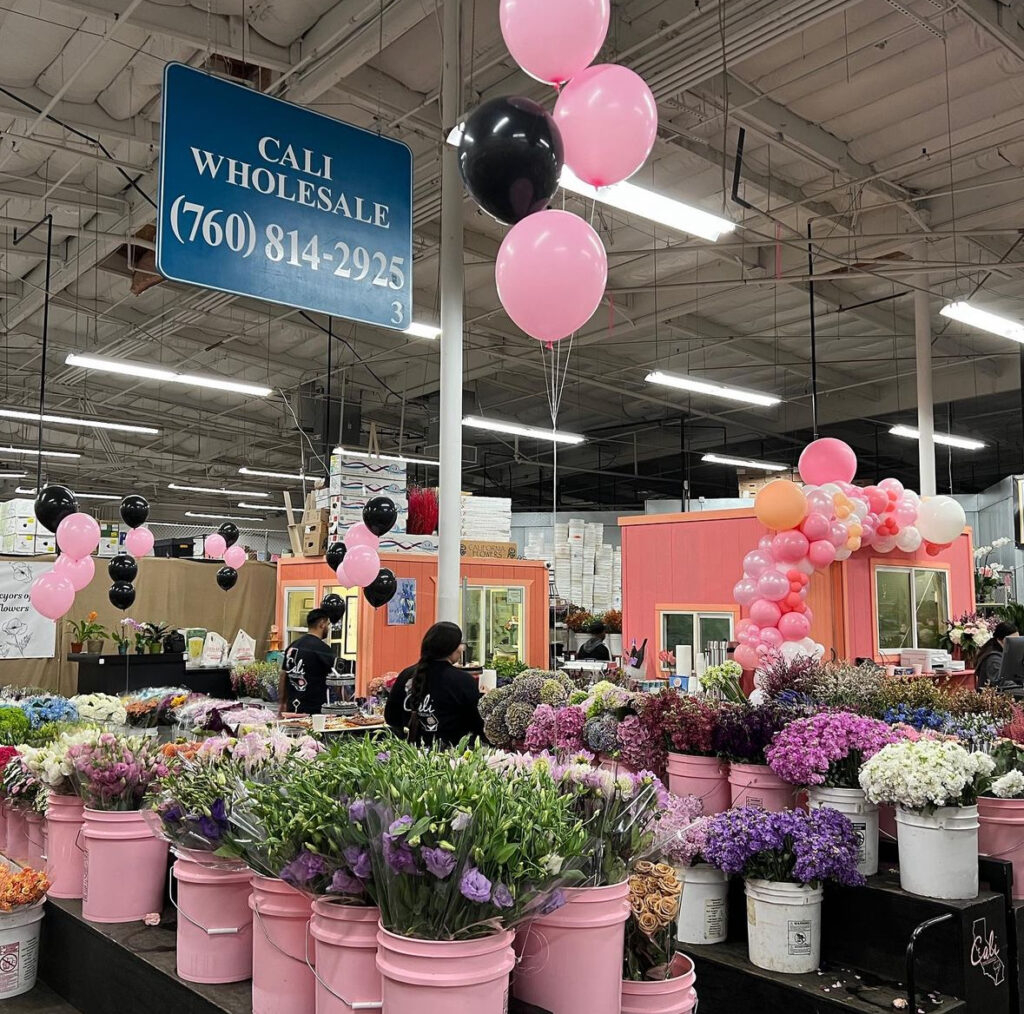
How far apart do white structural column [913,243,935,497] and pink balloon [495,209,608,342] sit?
9.06m

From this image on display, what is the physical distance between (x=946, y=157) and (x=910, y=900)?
847 centimetres

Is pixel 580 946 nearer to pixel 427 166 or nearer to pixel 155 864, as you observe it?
pixel 155 864

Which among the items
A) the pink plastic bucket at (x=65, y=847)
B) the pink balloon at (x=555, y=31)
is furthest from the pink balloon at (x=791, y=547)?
the pink plastic bucket at (x=65, y=847)

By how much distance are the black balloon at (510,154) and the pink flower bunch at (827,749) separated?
196cm

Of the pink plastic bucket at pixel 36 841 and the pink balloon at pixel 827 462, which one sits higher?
the pink balloon at pixel 827 462

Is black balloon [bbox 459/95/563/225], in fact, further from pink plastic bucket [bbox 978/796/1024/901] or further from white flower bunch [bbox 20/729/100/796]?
pink plastic bucket [bbox 978/796/1024/901]

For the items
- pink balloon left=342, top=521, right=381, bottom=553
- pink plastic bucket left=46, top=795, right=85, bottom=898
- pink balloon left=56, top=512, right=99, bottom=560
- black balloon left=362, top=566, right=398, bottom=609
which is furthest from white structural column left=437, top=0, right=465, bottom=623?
pink plastic bucket left=46, top=795, right=85, bottom=898

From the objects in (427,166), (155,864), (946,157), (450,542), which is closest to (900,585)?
(946,157)

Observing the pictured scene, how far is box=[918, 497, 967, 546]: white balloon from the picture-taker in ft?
29.6

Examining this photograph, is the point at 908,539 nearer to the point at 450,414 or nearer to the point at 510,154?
the point at 450,414

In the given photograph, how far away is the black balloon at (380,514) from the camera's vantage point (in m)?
7.91

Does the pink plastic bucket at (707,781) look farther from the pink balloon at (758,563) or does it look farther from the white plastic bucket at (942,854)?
the pink balloon at (758,563)

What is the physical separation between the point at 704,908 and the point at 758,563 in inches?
207

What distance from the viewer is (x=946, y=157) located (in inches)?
368
